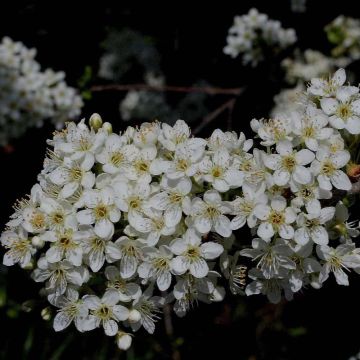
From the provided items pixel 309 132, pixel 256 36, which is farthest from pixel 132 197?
pixel 256 36

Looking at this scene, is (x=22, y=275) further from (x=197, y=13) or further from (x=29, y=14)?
(x=197, y=13)

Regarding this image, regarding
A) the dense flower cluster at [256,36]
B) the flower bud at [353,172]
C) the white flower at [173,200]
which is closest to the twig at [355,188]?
the flower bud at [353,172]

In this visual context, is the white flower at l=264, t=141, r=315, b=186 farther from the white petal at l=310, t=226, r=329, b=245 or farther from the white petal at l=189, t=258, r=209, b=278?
the white petal at l=189, t=258, r=209, b=278

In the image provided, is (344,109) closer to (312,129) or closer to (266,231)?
(312,129)

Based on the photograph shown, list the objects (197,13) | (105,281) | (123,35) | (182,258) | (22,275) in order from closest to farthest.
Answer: (182,258), (105,281), (22,275), (197,13), (123,35)

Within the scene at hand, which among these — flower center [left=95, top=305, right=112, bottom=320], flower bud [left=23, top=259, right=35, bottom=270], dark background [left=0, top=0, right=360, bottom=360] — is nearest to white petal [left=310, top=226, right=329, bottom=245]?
flower center [left=95, top=305, right=112, bottom=320]

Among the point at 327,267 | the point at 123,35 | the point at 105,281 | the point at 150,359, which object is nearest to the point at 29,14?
the point at 123,35

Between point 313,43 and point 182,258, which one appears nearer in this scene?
point 182,258
